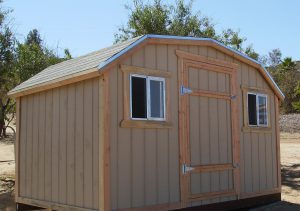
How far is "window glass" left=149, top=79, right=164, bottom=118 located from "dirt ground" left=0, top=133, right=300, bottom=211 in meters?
3.71

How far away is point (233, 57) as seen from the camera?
10125mm

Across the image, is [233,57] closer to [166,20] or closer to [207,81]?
[207,81]

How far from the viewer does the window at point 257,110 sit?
10508 millimetres

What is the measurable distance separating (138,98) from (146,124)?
49 centimetres

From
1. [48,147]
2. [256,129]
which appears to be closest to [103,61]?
[48,147]

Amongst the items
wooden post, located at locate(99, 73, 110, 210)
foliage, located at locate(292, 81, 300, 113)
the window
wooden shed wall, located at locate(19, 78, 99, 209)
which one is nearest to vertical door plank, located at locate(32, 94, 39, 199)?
wooden shed wall, located at locate(19, 78, 99, 209)

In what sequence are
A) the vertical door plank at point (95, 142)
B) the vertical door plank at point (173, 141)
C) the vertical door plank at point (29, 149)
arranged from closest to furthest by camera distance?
the vertical door plank at point (95, 142)
the vertical door plank at point (173, 141)
the vertical door plank at point (29, 149)

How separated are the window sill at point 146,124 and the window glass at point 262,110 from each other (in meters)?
3.34

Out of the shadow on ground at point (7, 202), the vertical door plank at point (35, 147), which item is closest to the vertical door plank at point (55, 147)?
the vertical door plank at point (35, 147)

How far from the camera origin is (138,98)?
25.9ft

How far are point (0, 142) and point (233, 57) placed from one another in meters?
22.6

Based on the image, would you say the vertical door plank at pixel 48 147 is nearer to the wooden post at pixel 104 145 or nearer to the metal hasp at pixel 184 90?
the wooden post at pixel 104 145

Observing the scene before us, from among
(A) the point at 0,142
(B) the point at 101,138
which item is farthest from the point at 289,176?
(A) the point at 0,142

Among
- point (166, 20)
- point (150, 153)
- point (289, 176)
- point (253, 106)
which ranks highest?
point (166, 20)
